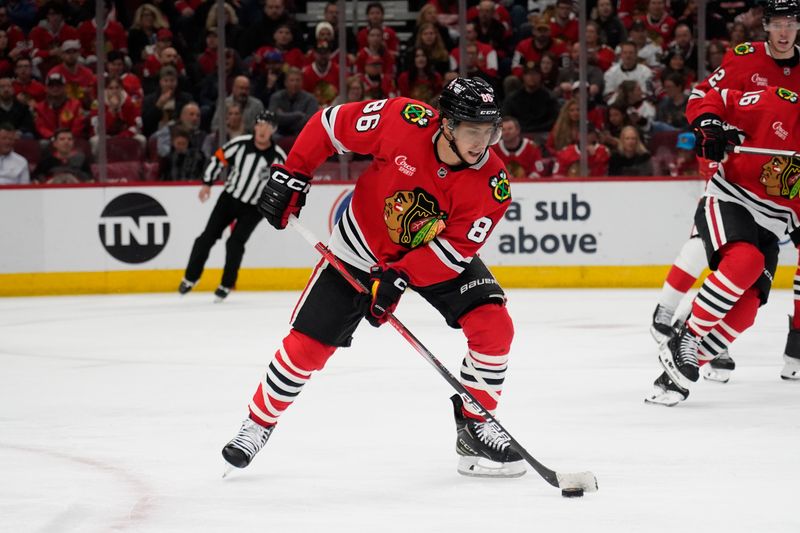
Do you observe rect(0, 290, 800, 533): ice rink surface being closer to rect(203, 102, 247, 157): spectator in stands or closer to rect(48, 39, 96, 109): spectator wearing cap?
rect(203, 102, 247, 157): spectator in stands

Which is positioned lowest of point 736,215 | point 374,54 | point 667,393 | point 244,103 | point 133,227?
point 133,227

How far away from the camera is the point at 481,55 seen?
29.7 feet

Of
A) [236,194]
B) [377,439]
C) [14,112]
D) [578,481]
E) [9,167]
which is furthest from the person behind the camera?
[14,112]

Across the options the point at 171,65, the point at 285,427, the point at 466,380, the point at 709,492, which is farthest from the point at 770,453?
the point at 171,65

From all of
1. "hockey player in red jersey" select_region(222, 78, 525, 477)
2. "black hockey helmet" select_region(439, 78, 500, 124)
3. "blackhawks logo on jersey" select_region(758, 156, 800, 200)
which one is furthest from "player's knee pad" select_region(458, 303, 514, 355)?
"blackhawks logo on jersey" select_region(758, 156, 800, 200)

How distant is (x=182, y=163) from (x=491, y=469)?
6059 millimetres

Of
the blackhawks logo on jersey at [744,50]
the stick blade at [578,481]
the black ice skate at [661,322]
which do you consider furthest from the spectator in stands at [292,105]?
the stick blade at [578,481]

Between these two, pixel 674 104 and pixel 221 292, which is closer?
pixel 221 292

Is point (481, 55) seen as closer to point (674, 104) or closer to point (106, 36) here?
point (674, 104)

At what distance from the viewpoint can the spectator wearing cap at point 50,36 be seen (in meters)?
9.09

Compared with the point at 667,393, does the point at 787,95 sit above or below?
above

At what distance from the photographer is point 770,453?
344 cm

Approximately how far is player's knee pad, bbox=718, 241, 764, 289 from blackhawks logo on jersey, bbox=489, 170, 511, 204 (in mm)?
1348

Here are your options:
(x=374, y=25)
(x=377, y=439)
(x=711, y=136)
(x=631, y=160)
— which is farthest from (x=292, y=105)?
(x=377, y=439)
